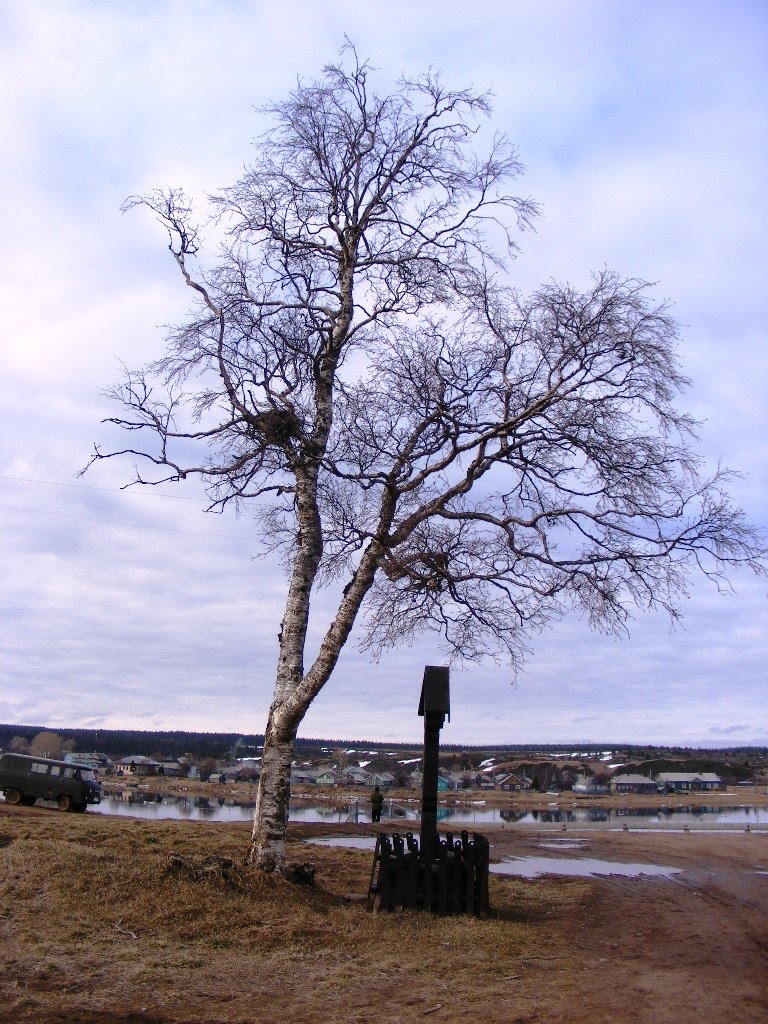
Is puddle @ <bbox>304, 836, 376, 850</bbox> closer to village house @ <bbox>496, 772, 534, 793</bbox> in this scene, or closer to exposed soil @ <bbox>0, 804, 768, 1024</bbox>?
exposed soil @ <bbox>0, 804, 768, 1024</bbox>

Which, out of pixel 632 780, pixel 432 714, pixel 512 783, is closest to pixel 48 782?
pixel 432 714

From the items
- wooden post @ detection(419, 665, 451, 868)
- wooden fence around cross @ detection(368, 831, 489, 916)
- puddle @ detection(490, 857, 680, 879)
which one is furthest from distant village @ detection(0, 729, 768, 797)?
wooden fence around cross @ detection(368, 831, 489, 916)

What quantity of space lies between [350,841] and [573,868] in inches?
214

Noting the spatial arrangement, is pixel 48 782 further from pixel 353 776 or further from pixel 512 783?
pixel 512 783

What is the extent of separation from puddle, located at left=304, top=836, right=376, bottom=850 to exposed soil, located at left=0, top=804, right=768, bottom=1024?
5.03m

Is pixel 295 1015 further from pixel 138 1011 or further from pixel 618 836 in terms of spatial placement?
pixel 618 836

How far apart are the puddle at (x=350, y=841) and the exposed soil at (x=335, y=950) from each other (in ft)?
16.5

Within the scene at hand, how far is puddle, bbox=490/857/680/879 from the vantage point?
650 inches

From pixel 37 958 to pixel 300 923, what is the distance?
298 cm

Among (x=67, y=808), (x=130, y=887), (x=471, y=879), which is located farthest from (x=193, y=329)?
(x=67, y=808)

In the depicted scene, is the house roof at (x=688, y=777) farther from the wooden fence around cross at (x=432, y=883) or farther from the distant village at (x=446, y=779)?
the wooden fence around cross at (x=432, y=883)

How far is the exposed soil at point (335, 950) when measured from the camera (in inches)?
279

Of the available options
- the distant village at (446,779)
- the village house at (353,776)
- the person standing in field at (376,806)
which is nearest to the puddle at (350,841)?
the person standing in field at (376,806)

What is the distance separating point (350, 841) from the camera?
20547mm
